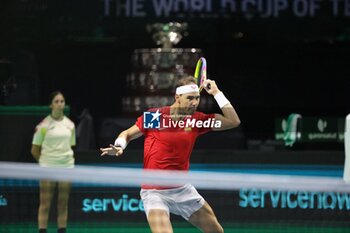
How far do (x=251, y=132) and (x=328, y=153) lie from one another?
623 millimetres

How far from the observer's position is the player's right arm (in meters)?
→ 6.35

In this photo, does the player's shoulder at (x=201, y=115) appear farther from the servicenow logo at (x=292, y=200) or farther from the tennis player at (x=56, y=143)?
the tennis player at (x=56, y=143)

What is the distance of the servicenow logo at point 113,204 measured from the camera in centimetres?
669

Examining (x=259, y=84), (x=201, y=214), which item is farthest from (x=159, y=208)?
(x=259, y=84)

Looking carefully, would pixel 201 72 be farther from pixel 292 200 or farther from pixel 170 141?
pixel 292 200

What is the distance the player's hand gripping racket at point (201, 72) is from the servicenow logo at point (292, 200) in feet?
2.76

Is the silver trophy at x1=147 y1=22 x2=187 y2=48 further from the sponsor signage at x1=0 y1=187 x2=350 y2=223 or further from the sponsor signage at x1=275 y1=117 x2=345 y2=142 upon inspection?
the sponsor signage at x1=0 y1=187 x2=350 y2=223

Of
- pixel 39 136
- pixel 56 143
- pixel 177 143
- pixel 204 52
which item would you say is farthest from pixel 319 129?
pixel 39 136

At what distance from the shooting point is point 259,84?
269 inches

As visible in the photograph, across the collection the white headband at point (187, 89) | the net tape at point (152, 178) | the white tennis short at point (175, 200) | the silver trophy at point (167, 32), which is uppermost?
the silver trophy at point (167, 32)

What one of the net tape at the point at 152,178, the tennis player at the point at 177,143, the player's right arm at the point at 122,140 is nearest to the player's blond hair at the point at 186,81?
the tennis player at the point at 177,143

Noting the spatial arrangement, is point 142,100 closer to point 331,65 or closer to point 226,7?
point 226,7

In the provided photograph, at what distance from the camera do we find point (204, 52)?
6.71m

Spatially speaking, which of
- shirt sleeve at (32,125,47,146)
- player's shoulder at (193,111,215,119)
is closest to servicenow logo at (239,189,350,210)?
player's shoulder at (193,111,215,119)
